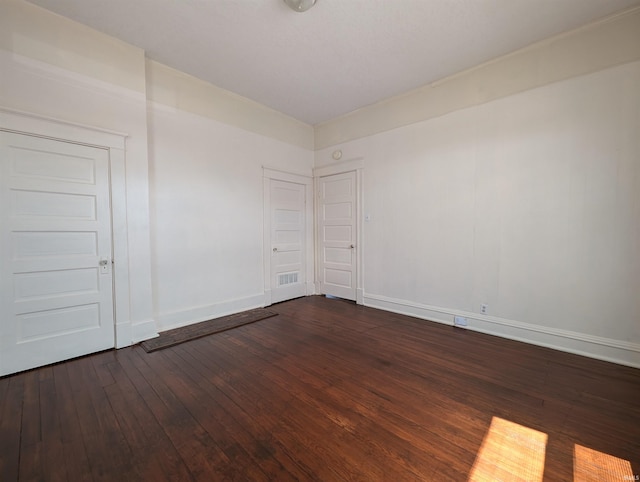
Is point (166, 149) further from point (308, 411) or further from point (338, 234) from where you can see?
point (308, 411)

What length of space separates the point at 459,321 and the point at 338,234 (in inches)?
95.9

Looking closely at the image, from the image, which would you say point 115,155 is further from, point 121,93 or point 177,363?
point 177,363

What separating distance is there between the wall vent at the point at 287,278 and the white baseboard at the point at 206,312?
48 centimetres

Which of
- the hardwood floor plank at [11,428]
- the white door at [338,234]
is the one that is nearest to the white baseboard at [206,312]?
the hardwood floor plank at [11,428]

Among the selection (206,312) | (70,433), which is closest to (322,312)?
(206,312)

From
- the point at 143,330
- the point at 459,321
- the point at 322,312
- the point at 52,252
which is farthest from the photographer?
the point at 322,312

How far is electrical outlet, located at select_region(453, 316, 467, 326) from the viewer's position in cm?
354

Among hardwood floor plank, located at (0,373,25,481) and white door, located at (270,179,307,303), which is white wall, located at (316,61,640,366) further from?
hardwood floor plank, located at (0,373,25,481)

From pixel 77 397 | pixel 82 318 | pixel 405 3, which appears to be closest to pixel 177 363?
pixel 77 397

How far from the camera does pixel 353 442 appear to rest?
1.66 metres

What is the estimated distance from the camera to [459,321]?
357cm

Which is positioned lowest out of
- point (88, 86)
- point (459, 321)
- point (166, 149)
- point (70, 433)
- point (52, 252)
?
point (70, 433)

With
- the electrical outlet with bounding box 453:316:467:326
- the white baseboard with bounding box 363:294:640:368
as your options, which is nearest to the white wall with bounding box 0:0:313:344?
the white baseboard with bounding box 363:294:640:368

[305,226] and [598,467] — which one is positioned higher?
[305,226]
